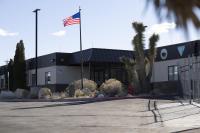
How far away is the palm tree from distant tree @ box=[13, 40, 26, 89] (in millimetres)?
51303

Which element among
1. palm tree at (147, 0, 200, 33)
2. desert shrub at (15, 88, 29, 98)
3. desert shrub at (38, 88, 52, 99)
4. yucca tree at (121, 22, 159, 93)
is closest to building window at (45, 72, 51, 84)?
desert shrub at (15, 88, 29, 98)

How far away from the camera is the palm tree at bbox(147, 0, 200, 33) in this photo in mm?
3034

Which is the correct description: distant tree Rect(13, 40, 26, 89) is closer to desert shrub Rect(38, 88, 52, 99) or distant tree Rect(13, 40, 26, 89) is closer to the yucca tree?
desert shrub Rect(38, 88, 52, 99)

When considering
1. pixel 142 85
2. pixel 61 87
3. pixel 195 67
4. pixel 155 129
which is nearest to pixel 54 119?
pixel 155 129

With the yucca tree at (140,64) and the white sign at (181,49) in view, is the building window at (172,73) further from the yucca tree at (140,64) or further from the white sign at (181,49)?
the yucca tree at (140,64)

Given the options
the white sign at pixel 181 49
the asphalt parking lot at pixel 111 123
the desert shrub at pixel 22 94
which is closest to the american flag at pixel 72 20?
the desert shrub at pixel 22 94

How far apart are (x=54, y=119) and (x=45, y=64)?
34456 millimetres

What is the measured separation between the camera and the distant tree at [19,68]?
53.7 meters

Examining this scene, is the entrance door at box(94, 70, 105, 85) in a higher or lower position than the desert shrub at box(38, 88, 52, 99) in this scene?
higher

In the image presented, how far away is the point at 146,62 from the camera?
3909cm

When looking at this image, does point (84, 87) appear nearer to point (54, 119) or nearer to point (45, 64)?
point (45, 64)

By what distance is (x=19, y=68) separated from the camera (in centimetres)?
5409

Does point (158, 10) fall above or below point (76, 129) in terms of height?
above

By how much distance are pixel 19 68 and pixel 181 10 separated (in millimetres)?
52056
